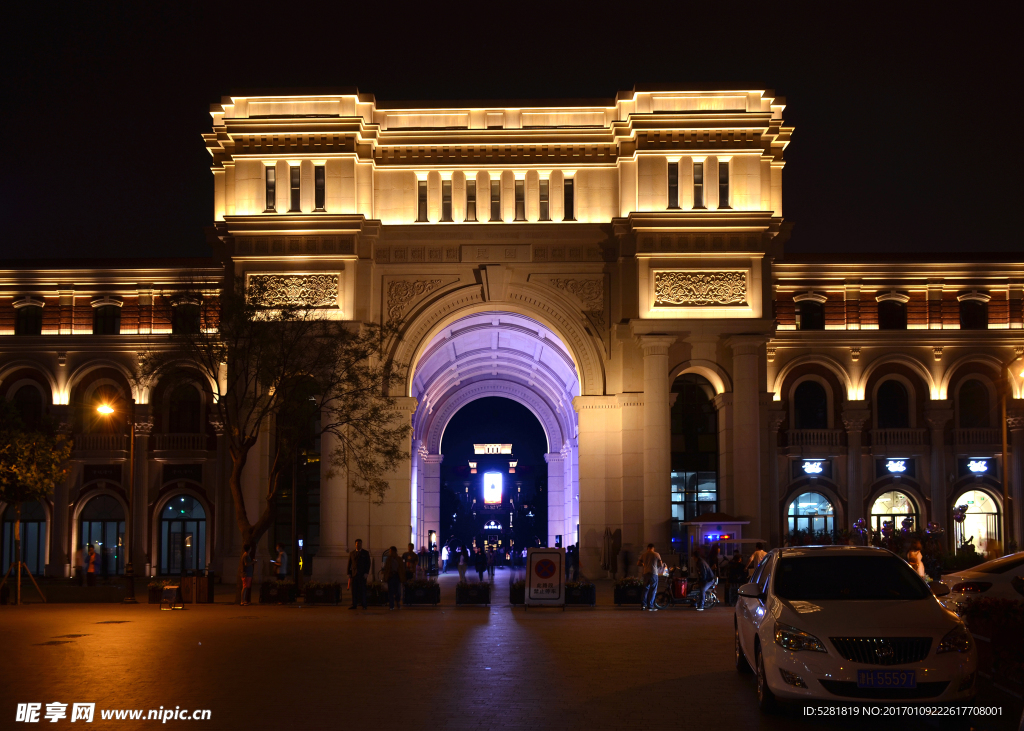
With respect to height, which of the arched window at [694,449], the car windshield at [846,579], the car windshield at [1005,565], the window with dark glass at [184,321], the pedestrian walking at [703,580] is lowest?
the pedestrian walking at [703,580]

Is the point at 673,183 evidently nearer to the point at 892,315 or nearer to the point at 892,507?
the point at 892,315

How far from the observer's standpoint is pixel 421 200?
42.6m

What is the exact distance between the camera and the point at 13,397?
47.0 m

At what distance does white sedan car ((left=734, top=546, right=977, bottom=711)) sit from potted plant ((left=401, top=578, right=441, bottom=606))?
58.6ft

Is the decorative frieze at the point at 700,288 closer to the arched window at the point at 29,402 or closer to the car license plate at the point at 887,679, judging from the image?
the arched window at the point at 29,402

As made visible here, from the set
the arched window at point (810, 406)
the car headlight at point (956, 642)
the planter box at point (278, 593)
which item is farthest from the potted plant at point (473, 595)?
the arched window at point (810, 406)

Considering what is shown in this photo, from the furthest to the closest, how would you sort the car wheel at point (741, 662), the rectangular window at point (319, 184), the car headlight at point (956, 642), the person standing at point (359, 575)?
the rectangular window at point (319, 184)
the person standing at point (359, 575)
the car wheel at point (741, 662)
the car headlight at point (956, 642)

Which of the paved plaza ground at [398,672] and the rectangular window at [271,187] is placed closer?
the paved plaza ground at [398,672]

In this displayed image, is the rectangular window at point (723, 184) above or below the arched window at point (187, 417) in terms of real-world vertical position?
above

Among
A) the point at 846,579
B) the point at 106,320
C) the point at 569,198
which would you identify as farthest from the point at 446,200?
the point at 846,579

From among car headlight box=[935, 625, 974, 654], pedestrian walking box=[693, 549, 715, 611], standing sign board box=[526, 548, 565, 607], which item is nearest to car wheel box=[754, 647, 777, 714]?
car headlight box=[935, 625, 974, 654]

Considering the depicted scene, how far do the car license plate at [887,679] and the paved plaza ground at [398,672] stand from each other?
968 mm

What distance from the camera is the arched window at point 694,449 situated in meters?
43.4

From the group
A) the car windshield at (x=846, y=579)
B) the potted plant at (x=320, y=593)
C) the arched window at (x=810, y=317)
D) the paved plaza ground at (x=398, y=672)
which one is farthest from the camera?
the arched window at (x=810, y=317)
